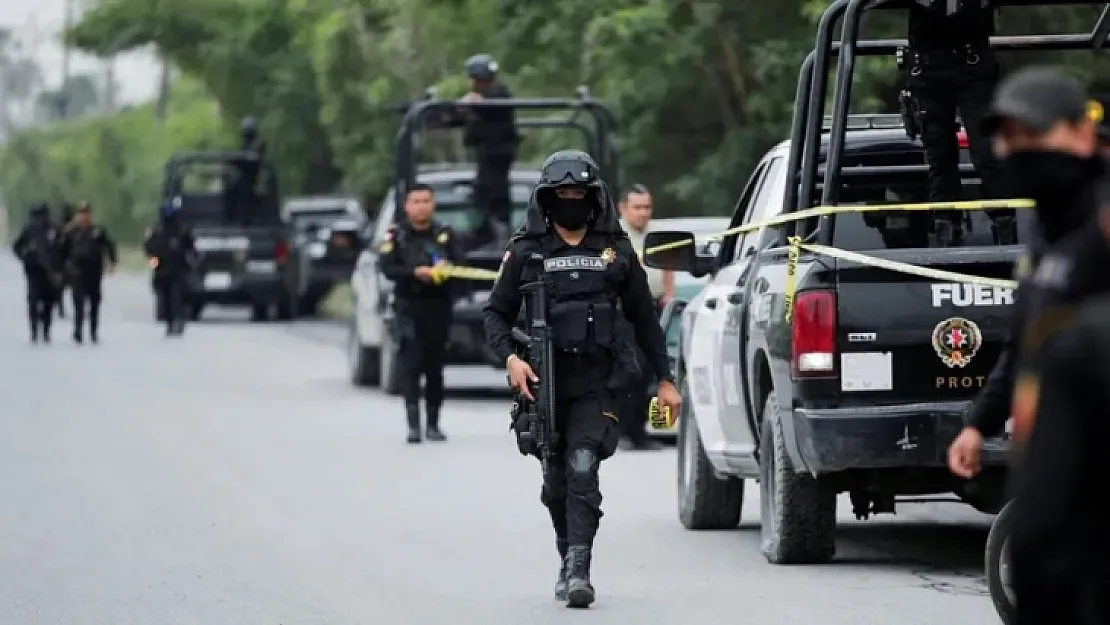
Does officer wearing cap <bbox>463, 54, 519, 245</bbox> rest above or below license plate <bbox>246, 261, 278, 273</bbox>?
above

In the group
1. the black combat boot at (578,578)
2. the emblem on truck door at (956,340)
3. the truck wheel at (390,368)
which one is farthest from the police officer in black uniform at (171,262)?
the emblem on truck door at (956,340)

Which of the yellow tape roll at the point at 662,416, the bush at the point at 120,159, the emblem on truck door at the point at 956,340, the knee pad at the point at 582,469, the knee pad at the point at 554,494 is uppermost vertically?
the emblem on truck door at the point at 956,340

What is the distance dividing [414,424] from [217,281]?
2070cm

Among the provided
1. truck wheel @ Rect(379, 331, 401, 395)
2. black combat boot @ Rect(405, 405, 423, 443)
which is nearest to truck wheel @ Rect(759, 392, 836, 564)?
black combat boot @ Rect(405, 405, 423, 443)

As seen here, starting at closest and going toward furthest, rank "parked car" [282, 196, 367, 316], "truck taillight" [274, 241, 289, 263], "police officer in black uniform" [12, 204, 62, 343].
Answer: "police officer in black uniform" [12, 204, 62, 343]
"truck taillight" [274, 241, 289, 263]
"parked car" [282, 196, 367, 316]

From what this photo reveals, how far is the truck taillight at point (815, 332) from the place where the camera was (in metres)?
9.77

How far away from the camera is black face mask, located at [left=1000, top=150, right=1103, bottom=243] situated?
5.41m

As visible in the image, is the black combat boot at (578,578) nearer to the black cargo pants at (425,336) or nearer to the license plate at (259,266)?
the black cargo pants at (425,336)

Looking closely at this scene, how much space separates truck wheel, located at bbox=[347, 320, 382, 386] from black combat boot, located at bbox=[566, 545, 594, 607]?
13.9 m

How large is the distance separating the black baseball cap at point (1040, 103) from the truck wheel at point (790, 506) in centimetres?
486

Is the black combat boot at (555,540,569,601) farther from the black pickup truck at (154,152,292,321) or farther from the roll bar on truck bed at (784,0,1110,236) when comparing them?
the black pickup truck at (154,152,292,321)

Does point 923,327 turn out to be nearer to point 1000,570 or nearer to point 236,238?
point 1000,570

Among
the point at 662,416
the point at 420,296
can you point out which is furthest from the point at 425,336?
the point at 662,416

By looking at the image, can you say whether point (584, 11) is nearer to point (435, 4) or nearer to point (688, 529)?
point (435, 4)
